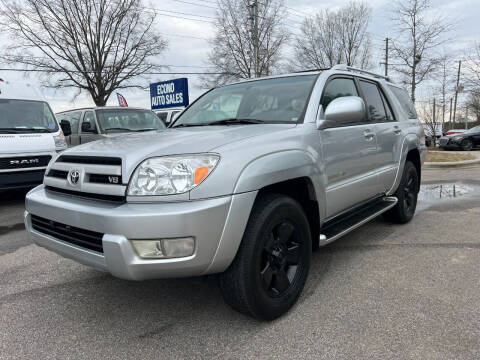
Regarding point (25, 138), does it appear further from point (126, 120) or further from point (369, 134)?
point (369, 134)

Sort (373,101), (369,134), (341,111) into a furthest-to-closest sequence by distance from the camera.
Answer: (373,101), (369,134), (341,111)

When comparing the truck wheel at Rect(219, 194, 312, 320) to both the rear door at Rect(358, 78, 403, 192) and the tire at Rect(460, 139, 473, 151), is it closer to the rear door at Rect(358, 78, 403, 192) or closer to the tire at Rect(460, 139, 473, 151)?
the rear door at Rect(358, 78, 403, 192)

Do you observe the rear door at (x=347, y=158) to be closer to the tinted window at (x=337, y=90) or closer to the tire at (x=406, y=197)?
the tinted window at (x=337, y=90)

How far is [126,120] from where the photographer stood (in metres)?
8.55

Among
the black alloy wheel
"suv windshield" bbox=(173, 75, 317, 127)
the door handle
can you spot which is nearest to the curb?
the door handle

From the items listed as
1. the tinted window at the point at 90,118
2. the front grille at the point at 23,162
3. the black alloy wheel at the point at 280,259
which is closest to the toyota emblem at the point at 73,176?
the black alloy wheel at the point at 280,259

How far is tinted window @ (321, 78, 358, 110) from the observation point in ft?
11.1

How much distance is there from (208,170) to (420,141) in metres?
4.00

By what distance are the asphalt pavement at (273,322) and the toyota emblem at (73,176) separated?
0.98 m

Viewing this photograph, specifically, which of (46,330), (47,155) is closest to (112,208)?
(46,330)

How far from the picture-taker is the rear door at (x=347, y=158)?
3.16 m

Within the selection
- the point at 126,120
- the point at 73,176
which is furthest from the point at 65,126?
the point at 73,176

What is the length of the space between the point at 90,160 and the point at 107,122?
6.16 meters

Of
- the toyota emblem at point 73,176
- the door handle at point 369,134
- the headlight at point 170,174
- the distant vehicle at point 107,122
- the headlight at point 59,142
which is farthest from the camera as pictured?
the distant vehicle at point 107,122
